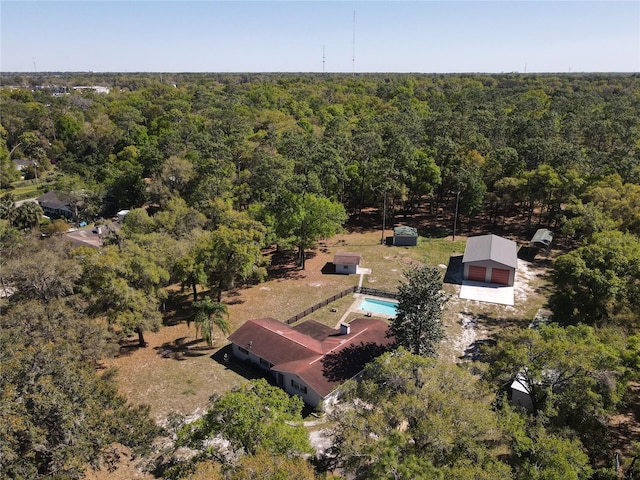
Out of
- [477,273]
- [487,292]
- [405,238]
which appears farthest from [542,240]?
[405,238]

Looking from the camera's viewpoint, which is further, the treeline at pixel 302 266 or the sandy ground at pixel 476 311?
the sandy ground at pixel 476 311

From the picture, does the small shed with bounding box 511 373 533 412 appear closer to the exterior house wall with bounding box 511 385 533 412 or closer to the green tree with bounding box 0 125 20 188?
the exterior house wall with bounding box 511 385 533 412

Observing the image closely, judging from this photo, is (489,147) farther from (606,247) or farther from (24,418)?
(24,418)

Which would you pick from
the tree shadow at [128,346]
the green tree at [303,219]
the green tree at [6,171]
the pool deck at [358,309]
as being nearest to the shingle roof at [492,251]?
the pool deck at [358,309]

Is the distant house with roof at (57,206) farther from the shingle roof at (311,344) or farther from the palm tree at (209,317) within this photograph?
the shingle roof at (311,344)

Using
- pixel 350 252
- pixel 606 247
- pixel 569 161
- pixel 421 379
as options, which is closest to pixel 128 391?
pixel 421 379

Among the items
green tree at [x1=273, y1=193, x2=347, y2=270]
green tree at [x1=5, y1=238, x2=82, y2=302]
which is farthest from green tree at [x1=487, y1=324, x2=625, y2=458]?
green tree at [x1=5, y1=238, x2=82, y2=302]
